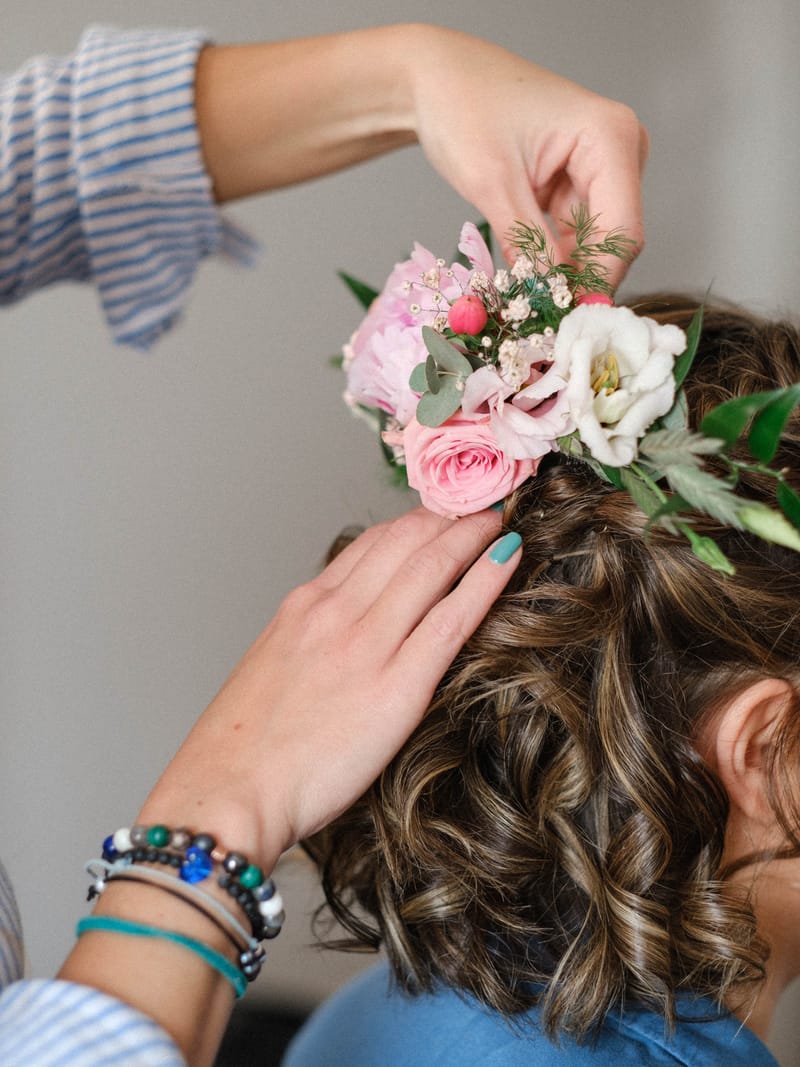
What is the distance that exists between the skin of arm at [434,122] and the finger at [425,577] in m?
0.25

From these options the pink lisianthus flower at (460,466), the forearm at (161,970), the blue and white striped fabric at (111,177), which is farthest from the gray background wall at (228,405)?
the forearm at (161,970)

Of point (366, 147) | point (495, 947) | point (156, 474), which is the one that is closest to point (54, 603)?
point (156, 474)

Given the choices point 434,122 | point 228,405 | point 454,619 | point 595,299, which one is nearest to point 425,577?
point 454,619

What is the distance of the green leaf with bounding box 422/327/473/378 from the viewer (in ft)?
2.36

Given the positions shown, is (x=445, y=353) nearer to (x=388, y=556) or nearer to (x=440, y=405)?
(x=440, y=405)

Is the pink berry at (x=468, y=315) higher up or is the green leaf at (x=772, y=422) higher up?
the pink berry at (x=468, y=315)

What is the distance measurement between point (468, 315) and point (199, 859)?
434mm

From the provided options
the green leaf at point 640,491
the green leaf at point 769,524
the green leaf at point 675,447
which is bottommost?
the green leaf at point 640,491

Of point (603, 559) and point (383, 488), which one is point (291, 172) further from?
point (383, 488)

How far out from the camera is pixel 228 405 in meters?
1.76

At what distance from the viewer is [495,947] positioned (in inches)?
34.4

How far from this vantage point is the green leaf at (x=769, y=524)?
547 mm

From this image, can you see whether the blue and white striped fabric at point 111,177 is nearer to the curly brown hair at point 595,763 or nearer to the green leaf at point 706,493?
the curly brown hair at point 595,763

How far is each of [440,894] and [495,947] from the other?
0.27 ft
